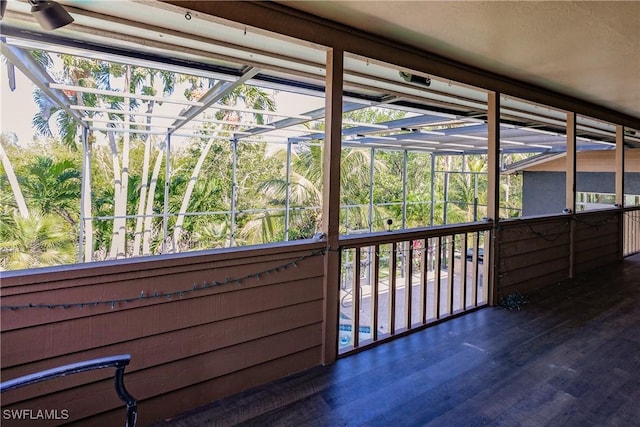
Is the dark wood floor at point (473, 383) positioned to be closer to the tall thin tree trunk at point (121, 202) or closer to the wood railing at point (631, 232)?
the wood railing at point (631, 232)

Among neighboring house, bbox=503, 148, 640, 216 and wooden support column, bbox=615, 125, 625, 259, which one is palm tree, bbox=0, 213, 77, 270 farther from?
neighboring house, bbox=503, 148, 640, 216

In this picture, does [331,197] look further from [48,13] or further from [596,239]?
[596,239]

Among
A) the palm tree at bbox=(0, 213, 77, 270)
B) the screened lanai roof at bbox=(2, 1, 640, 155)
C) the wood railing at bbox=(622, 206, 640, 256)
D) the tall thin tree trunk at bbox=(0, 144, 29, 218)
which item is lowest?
the palm tree at bbox=(0, 213, 77, 270)

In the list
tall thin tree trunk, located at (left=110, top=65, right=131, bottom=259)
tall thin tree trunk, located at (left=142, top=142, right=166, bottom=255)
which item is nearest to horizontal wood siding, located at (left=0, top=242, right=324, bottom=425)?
tall thin tree trunk, located at (left=110, top=65, right=131, bottom=259)

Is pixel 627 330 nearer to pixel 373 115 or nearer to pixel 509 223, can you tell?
pixel 509 223

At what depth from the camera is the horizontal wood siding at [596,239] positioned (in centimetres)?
494

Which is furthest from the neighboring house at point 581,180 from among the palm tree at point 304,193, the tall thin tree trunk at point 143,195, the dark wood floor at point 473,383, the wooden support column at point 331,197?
the tall thin tree trunk at point 143,195

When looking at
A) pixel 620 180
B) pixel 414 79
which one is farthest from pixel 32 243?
pixel 620 180

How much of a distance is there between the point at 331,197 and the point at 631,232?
672 centimetres

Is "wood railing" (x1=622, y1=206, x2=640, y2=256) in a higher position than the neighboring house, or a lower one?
lower

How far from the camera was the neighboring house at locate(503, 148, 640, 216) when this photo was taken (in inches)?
351

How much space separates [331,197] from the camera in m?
2.46

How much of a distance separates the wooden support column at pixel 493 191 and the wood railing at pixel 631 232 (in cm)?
400

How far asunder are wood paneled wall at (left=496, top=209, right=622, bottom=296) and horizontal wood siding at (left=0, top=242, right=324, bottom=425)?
2.46 m
